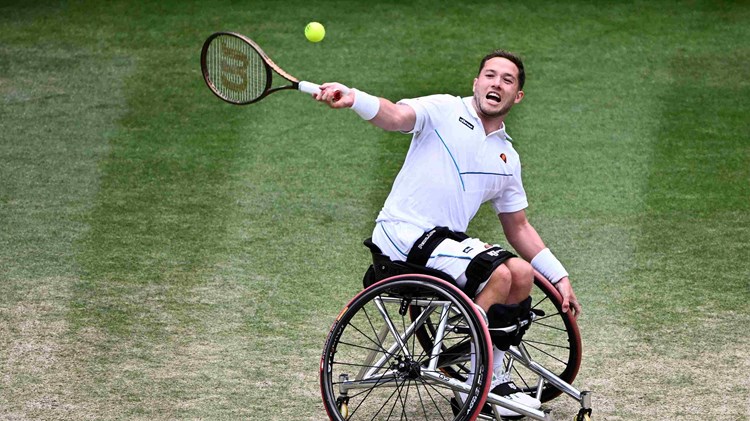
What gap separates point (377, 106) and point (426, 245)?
0.64 metres

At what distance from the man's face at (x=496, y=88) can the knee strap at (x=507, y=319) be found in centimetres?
86

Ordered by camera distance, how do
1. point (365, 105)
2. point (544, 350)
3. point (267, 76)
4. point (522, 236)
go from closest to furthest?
point (365, 105) → point (267, 76) → point (522, 236) → point (544, 350)

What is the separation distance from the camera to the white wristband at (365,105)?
547cm

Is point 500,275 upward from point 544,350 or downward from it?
upward

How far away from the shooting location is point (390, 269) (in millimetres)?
5723

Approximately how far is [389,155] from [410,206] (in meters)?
3.58

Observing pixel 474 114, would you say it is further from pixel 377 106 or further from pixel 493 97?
pixel 377 106

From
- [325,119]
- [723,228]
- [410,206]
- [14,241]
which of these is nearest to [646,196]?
[723,228]

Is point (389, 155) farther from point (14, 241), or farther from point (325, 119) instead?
point (14, 241)

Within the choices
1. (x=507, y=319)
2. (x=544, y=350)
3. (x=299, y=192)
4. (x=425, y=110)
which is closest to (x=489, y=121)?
(x=425, y=110)

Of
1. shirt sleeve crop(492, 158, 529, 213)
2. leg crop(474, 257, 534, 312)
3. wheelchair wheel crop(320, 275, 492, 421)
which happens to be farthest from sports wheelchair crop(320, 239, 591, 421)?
shirt sleeve crop(492, 158, 529, 213)

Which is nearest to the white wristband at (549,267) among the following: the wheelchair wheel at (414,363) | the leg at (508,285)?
the leg at (508,285)

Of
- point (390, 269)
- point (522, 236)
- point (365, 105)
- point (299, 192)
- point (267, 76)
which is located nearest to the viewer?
point (365, 105)

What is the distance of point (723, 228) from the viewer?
8.38m
